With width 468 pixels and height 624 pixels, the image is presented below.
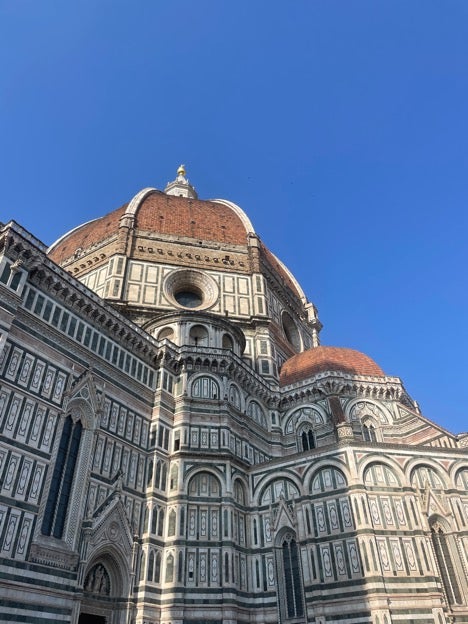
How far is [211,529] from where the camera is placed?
22406 mm

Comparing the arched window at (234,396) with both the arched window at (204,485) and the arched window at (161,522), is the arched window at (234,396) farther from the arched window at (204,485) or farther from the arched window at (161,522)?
the arched window at (161,522)

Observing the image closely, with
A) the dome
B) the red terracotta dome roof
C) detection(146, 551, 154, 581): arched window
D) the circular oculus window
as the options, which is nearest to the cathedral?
detection(146, 551, 154, 581): arched window

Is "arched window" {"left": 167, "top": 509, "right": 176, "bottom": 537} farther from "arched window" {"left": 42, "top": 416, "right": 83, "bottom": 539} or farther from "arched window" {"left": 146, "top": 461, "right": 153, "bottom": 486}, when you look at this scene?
"arched window" {"left": 42, "top": 416, "right": 83, "bottom": 539}

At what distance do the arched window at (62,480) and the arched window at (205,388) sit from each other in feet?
23.3

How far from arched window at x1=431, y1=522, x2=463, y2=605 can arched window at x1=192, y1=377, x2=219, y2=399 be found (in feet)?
38.9

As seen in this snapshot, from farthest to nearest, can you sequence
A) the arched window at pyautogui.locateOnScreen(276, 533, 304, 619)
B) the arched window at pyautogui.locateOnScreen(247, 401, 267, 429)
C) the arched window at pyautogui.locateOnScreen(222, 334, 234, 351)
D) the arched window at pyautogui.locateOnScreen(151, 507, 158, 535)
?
the arched window at pyautogui.locateOnScreen(222, 334, 234, 351)
the arched window at pyautogui.locateOnScreen(247, 401, 267, 429)
the arched window at pyautogui.locateOnScreen(151, 507, 158, 535)
the arched window at pyautogui.locateOnScreen(276, 533, 304, 619)

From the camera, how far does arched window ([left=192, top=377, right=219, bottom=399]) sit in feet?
86.7

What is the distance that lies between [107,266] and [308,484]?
20.8 metres

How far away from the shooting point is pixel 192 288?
36656 mm

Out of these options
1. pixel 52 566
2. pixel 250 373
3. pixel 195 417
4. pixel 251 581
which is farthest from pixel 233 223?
pixel 52 566

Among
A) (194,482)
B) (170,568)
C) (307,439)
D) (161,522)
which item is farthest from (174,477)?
(307,439)

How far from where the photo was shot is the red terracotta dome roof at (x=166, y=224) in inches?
1565

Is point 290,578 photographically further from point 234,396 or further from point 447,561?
point 234,396

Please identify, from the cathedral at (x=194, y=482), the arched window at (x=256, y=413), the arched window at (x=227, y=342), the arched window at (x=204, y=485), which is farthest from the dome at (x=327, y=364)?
the arched window at (x=204, y=485)
